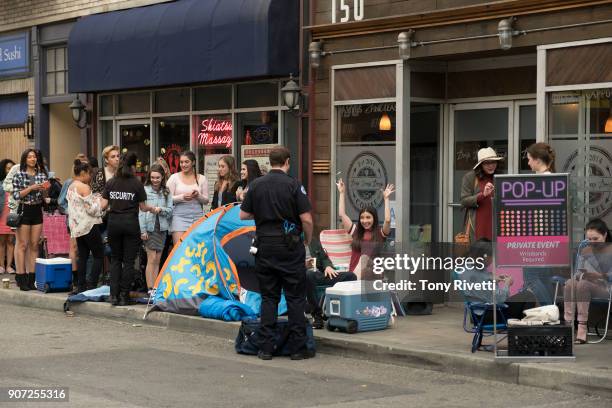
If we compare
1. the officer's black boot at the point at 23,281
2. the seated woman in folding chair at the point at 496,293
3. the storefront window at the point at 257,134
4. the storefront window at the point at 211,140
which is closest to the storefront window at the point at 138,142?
the storefront window at the point at 211,140

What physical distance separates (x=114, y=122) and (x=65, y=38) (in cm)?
184

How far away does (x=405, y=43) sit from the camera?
528 inches

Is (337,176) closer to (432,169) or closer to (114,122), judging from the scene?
(432,169)

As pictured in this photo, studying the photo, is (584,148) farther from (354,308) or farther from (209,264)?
(209,264)

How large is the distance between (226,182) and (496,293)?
5.29 meters

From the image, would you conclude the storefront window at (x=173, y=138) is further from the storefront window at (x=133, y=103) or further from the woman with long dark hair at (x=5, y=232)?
the woman with long dark hair at (x=5, y=232)

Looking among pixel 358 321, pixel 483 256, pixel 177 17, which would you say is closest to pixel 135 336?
pixel 358 321

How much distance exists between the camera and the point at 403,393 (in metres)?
8.79

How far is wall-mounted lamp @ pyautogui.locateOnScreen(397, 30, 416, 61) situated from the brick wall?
16.5 feet

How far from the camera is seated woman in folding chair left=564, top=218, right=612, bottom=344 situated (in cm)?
1037

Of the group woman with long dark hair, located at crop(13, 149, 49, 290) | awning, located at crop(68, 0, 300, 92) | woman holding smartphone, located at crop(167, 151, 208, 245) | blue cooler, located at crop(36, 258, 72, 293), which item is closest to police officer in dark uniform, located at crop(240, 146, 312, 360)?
woman holding smartphone, located at crop(167, 151, 208, 245)

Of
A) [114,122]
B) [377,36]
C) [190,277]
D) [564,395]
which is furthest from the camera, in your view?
[114,122]

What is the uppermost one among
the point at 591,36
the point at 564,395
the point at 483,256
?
the point at 591,36

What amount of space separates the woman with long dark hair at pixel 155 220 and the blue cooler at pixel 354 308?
343cm
